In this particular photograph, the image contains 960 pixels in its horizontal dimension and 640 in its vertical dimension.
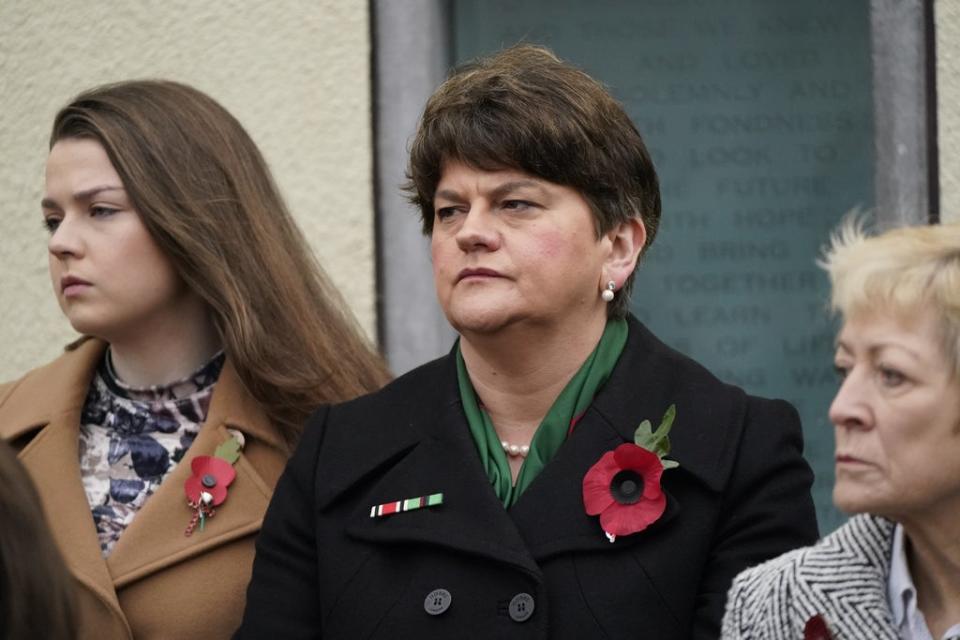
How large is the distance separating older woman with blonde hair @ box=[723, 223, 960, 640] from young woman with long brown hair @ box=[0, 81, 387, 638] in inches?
55.3

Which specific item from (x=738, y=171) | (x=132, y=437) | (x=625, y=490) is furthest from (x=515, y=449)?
(x=738, y=171)

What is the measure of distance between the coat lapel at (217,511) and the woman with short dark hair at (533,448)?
32 cm

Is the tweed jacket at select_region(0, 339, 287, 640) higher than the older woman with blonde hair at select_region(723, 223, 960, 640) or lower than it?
Result: lower

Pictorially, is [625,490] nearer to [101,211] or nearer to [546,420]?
[546,420]

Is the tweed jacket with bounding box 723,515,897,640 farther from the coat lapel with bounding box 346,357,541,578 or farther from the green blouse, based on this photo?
the green blouse

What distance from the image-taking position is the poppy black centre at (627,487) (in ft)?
10.1

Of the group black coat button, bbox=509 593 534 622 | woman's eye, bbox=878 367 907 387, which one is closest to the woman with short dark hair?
black coat button, bbox=509 593 534 622

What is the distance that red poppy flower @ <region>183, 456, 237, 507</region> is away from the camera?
3.68 metres

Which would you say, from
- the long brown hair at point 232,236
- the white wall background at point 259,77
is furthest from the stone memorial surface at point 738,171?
the long brown hair at point 232,236

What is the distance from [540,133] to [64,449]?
1343 mm

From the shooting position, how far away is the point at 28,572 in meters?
2.29

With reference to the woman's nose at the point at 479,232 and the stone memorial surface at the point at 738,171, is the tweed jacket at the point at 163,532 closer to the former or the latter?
the woman's nose at the point at 479,232

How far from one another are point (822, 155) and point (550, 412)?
1.76 m

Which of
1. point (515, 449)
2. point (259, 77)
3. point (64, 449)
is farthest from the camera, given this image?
point (259, 77)
